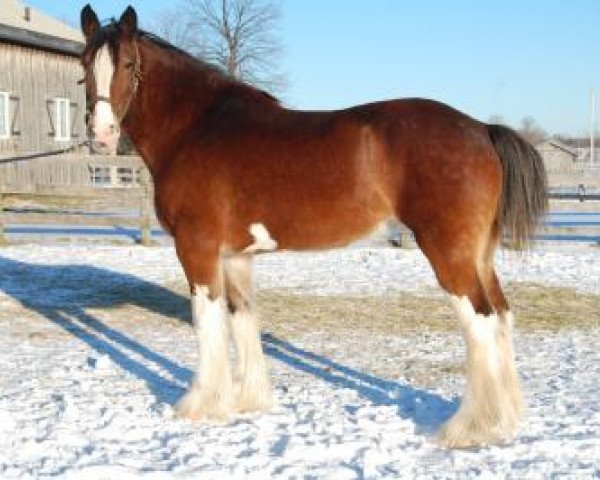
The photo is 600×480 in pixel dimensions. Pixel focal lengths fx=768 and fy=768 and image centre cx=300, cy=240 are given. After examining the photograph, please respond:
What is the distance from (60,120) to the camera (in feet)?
87.5

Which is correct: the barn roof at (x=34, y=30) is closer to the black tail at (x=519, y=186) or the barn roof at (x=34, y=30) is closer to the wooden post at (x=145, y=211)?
the wooden post at (x=145, y=211)

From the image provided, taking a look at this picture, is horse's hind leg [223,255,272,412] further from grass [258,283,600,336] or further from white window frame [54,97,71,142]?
white window frame [54,97,71,142]

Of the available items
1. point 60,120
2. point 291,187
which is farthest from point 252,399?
point 60,120

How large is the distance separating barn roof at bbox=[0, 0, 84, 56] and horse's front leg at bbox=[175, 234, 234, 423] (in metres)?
19.3

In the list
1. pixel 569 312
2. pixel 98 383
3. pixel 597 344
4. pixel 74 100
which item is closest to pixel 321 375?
pixel 98 383

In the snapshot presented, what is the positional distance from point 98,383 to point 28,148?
21387 mm

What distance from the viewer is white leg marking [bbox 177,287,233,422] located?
4.45 m

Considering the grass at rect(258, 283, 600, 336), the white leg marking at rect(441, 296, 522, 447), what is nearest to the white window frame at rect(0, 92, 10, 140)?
the grass at rect(258, 283, 600, 336)

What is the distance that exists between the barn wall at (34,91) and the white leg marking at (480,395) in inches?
A: 836

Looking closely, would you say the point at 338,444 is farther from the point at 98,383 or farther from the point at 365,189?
the point at 98,383

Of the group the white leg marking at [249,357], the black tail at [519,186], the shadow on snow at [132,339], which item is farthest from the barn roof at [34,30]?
the black tail at [519,186]

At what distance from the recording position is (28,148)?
2489 centimetres

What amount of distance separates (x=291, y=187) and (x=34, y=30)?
24995 mm

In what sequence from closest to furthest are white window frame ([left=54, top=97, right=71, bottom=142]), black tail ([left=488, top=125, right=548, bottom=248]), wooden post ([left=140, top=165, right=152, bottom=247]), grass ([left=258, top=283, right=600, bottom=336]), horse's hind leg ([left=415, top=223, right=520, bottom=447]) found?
horse's hind leg ([left=415, top=223, right=520, bottom=447]) → black tail ([left=488, top=125, right=548, bottom=248]) → grass ([left=258, top=283, right=600, bottom=336]) → wooden post ([left=140, top=165, right=152, bottom=247]) → white window frame ([left=54, top=97, right=71, bottom=142])
